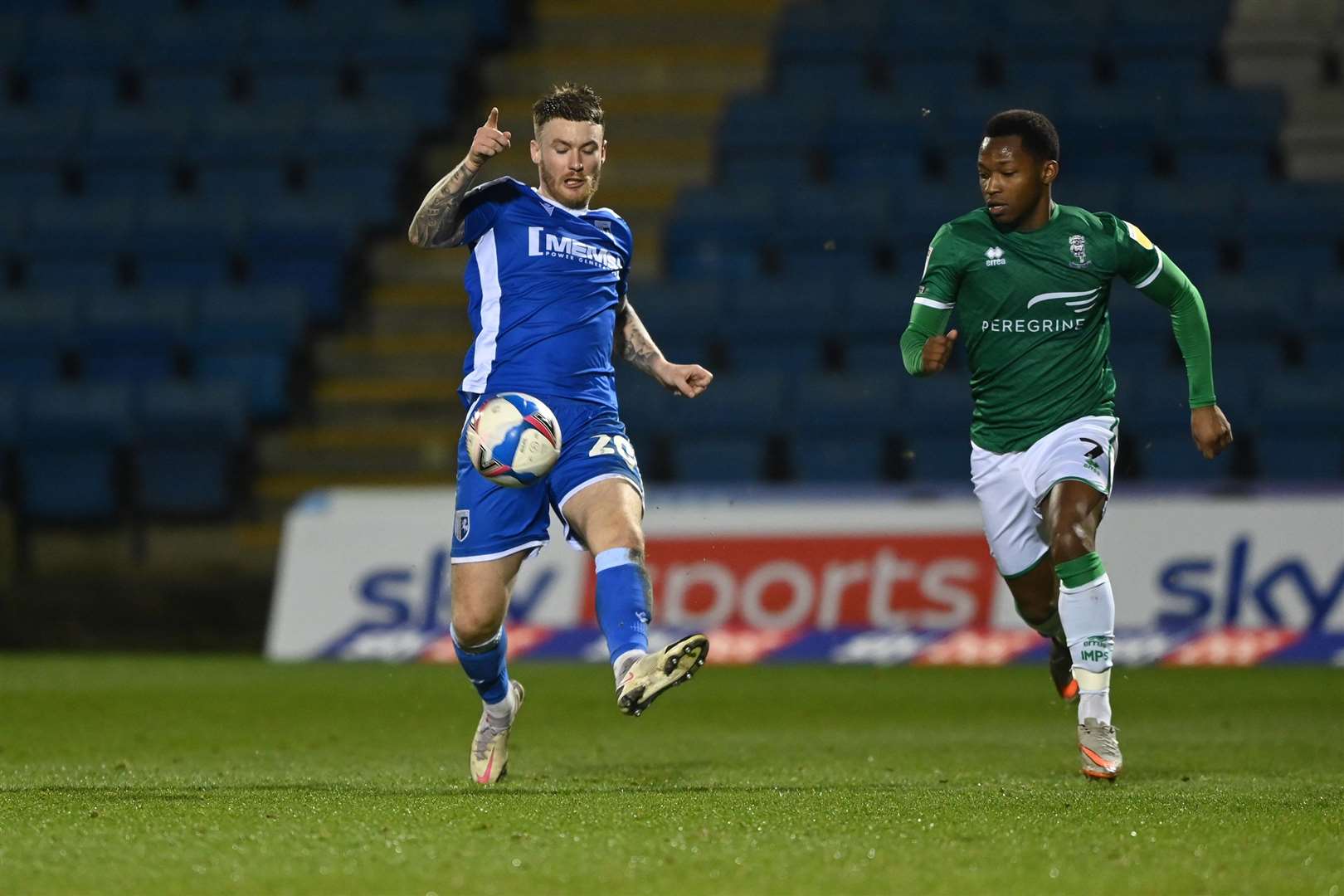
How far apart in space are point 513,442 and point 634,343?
0.85 m

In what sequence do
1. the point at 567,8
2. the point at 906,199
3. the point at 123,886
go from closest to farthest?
the point at 123,886 < the point at 906,199 < the point at 567,8

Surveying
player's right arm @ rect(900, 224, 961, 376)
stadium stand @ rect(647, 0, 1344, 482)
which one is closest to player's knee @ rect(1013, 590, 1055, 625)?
player's right arm @ rect(900, 224, 961, 376)

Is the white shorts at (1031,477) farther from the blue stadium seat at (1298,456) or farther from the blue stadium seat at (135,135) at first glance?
the blue stadium seat at (135,135)

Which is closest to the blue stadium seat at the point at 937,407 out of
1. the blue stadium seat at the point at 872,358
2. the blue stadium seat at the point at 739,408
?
the blue stadium seat at the point at 872,358

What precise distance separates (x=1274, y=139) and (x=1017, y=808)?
12435 mm

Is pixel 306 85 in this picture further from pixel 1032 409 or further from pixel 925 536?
pixel 1032 409

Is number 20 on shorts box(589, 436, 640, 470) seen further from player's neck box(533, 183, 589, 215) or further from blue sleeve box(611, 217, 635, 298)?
player's neck box(533, 183, 589, 215)

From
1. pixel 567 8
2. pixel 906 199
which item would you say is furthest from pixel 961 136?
pixel 567 8

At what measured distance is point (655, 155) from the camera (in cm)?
1806

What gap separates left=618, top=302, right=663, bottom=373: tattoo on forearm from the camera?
20.6 feet

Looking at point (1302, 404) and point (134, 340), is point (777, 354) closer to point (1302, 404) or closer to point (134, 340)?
point (1302, 404)

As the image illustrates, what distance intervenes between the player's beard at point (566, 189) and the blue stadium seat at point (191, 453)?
29.7 ft

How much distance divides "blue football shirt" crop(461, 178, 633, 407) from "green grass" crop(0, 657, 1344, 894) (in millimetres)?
1284

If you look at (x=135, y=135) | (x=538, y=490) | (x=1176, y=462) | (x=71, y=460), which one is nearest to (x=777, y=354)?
(x=1176, y=462)
